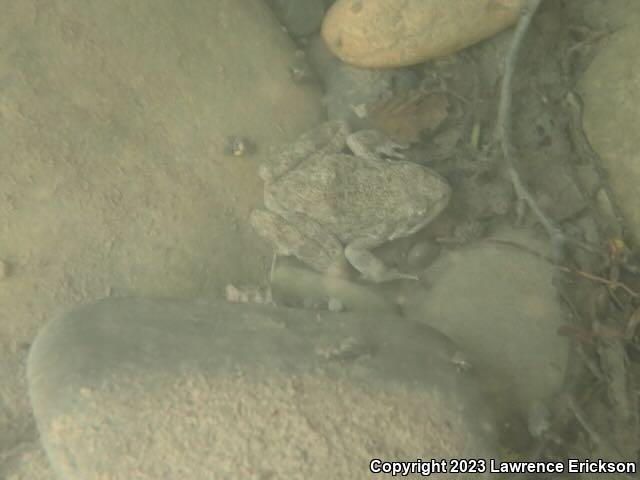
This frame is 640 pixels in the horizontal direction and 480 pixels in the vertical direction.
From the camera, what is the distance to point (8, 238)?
3.03 metres

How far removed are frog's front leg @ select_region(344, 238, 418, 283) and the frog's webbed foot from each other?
0.62 metres

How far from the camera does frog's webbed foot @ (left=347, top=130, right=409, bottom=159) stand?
3.81 metres

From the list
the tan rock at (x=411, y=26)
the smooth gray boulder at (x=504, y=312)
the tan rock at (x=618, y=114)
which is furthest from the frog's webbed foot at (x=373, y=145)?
the tan rock at (x=618, y=114)

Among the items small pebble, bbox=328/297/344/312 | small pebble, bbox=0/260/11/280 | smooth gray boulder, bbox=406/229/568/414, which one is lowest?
smooth gray boulder, bbox=406/229/568/414

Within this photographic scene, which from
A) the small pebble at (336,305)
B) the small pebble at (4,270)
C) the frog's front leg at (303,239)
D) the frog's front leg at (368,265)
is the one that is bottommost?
the frog's front leg at (368,265)

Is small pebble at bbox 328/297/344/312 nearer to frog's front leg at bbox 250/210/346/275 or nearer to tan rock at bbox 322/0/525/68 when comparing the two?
frog's front leg at bbox 250/210/346/275

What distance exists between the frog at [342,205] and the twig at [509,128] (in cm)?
43

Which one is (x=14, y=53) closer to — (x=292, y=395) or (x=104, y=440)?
(x=104, y=440)

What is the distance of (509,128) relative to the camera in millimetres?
3619

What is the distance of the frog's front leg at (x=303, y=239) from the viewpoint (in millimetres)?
3594

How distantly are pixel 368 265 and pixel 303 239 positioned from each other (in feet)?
1.53

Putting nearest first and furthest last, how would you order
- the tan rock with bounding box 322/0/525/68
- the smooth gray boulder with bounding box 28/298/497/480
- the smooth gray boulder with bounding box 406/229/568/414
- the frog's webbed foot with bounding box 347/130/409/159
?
the smooth gray boulder with bounding box 28/298/497/480 → the smooth gray boulder with bounding box 406/229/568/414 → the tan rock with bounding box 322/0/525/68 → the frog's webbed foot with bounding box 347/130/409/159

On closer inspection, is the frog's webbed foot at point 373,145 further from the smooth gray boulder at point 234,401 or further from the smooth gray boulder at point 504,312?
the smooth gray boulder at point 234,401

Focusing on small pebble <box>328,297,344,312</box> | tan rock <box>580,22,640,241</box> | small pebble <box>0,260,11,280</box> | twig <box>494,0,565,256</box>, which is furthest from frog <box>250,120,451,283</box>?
small pebble <box>0,260,11,280</box>
